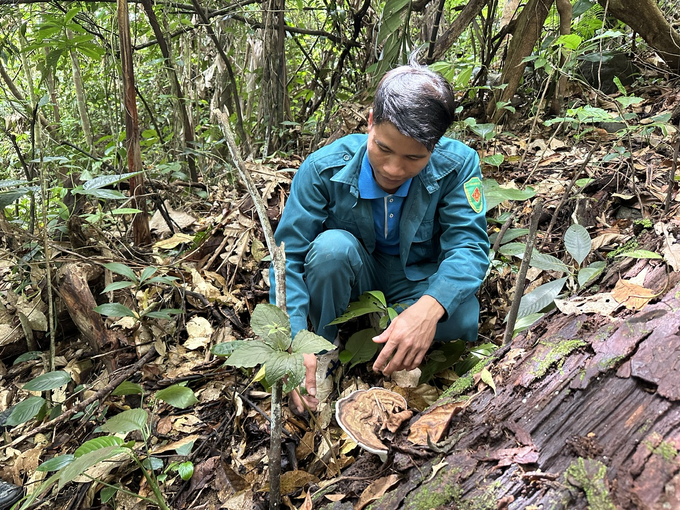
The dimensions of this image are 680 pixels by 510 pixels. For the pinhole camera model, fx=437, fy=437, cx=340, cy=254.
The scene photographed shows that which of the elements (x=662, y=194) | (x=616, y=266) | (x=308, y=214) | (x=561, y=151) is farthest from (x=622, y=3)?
(x=308, y=214)

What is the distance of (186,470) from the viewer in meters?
1.73

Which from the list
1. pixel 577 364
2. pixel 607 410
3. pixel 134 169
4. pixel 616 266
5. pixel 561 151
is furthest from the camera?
pixel 561 151

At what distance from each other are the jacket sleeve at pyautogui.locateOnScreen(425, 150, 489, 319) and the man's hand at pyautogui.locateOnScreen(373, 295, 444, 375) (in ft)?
0.31

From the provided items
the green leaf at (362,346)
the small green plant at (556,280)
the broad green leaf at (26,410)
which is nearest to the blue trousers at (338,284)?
the green leaf at (362,346)

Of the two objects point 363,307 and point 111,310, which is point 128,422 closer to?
point 111,310

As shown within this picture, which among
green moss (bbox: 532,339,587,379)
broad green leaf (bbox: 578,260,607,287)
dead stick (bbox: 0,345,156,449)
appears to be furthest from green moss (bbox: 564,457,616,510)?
dead stick (bbox: 0,345,156,449)

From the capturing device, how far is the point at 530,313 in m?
1.84

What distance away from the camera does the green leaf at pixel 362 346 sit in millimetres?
2168

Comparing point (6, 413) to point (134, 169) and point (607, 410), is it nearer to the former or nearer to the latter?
point (134, 169)

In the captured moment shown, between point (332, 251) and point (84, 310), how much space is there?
1.40 m

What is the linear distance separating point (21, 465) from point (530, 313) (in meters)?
2.33

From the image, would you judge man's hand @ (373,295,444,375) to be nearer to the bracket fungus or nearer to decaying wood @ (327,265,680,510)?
the bracket fungus

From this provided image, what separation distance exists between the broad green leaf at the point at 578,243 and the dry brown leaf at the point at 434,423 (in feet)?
3.35

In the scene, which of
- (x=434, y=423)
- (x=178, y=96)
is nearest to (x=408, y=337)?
(x=434, y=423)
